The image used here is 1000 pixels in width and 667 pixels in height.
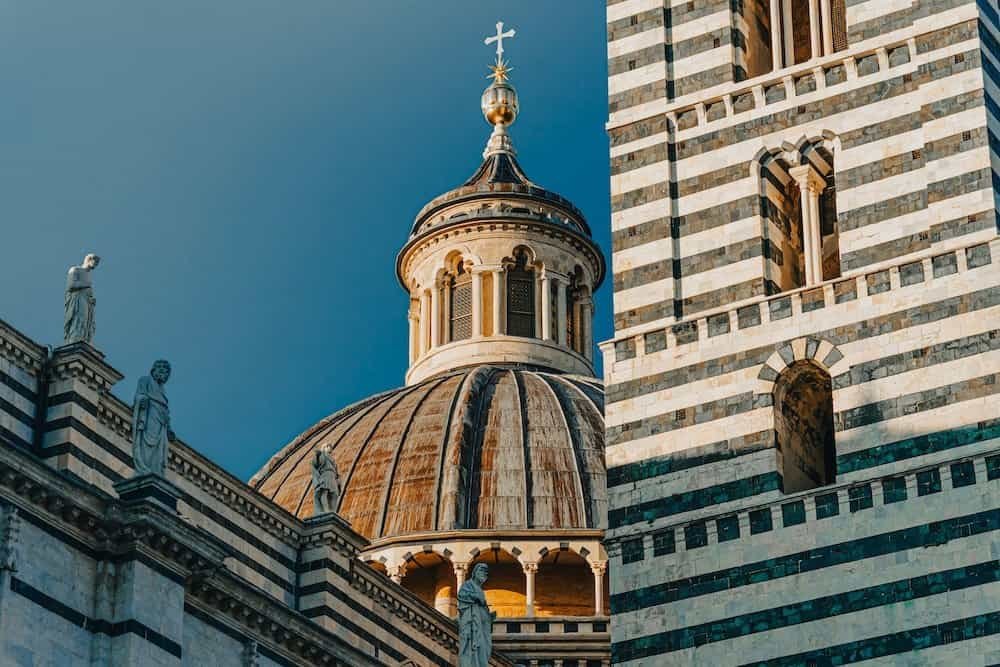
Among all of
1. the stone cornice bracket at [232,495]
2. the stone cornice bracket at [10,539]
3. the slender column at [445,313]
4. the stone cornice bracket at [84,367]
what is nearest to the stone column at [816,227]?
the stone cornice bracket at [232,495]

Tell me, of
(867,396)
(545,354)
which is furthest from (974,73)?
(545,354)

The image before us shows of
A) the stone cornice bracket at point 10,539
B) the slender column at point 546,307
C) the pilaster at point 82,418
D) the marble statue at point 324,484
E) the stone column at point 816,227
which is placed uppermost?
the slender column at point 546,307

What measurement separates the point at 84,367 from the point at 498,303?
2043 centimetres

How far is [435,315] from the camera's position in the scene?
153ft

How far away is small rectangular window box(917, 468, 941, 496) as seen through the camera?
2597 centimetres

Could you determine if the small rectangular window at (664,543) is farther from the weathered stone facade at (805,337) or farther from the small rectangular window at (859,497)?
the small rectangular window at (859,497)

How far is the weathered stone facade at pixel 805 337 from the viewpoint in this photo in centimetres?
2594

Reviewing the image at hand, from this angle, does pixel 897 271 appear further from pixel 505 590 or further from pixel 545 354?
pixel 545 354

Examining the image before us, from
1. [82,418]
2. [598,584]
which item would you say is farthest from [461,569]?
[82,418]

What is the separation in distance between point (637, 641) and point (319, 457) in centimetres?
528

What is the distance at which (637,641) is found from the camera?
88.6 feet

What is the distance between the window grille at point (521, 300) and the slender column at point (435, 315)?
1.32 m

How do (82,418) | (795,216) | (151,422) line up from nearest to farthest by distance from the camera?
(151,422), (82,418), (795,216)

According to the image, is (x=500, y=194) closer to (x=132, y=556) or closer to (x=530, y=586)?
(x=530, y=586)
